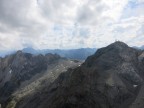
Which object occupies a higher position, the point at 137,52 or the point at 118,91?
the point at 137,52

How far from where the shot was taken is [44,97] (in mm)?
150125

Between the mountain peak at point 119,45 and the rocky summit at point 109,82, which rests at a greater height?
the mountain peak at point 119,45

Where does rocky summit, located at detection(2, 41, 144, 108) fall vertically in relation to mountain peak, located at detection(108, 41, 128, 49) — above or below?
below

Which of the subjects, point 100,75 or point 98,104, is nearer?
point 98,104

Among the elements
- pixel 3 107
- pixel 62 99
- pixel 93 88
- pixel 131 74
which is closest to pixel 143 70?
pixel 131 74

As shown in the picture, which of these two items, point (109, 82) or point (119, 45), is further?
point (119, 45)

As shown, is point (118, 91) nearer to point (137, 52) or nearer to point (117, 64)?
point (117, 64)

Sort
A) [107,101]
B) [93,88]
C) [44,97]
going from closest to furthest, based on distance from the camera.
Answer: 1. [107,101]
2. [93,88]
3. [44,97]

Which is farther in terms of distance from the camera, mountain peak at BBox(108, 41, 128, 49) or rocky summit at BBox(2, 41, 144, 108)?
mountain peak at BBox(108, 41, 128, 49)

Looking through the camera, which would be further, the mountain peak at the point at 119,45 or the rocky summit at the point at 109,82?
the mountain peak at the point at 119,45

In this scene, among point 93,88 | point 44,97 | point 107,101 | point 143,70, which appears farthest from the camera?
point 44,97

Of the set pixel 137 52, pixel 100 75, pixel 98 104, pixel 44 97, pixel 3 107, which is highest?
pixel 137 52

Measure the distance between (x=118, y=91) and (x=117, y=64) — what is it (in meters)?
18.6

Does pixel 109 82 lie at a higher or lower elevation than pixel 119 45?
lower
